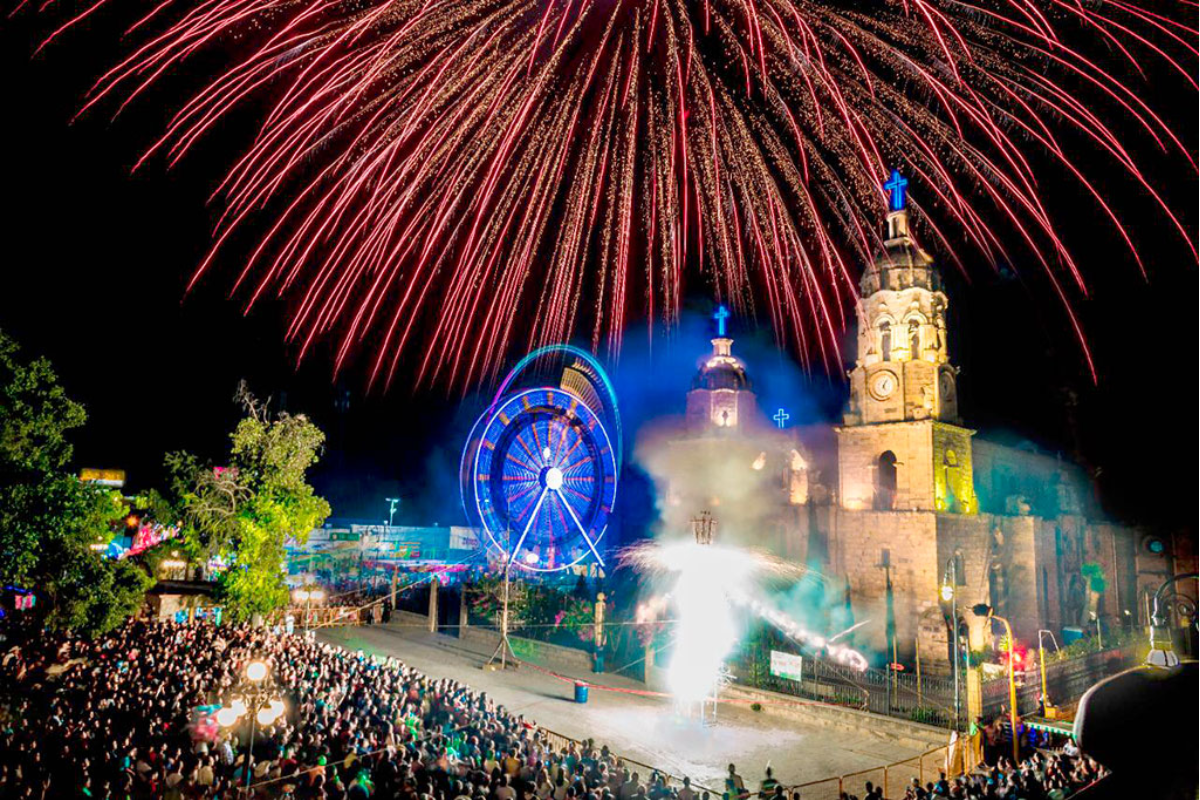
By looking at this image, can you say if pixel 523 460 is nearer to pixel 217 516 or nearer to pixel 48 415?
pixel 217 516

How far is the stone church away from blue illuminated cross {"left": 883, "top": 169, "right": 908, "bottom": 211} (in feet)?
1.62

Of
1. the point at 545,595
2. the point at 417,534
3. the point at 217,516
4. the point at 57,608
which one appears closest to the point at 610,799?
the point at 57,608

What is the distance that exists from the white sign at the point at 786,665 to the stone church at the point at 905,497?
8.58 meters

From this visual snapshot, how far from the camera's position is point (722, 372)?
147ft

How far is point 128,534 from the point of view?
43000 millimetres

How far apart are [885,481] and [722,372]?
12592 millimetres

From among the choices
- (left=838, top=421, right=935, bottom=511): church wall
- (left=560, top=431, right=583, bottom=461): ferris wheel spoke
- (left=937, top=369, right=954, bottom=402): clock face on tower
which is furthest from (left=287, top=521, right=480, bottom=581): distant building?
(left=937, top=369, right=954, bottom=402): clock face on tower

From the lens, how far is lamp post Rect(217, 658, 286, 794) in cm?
1280

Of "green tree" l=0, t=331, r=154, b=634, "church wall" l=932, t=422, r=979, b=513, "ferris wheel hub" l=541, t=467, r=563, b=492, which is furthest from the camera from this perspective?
"ferris wheel hub" l=541, t=467, r=563, b=492

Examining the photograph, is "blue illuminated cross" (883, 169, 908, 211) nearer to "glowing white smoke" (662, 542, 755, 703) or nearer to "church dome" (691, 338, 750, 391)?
"church dome" (691, 338, 750, 391)

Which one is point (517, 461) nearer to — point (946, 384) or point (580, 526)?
point (580, 526)

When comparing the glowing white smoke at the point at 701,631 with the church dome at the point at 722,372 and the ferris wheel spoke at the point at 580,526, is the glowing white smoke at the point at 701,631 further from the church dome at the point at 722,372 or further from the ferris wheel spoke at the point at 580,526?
the church dome at the point at 722,372

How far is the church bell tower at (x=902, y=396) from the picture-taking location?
33000mm

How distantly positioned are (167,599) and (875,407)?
31249mm
